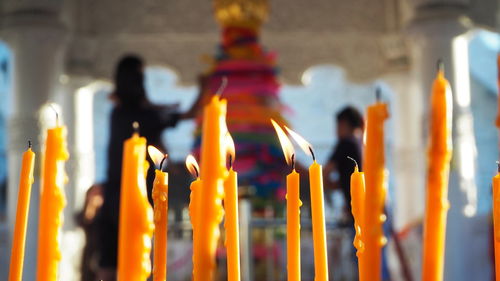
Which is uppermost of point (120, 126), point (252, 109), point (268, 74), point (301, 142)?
point (268, 74)

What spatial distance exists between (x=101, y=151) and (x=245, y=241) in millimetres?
7233

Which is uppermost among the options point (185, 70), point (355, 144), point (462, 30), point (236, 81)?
point (185, 70)

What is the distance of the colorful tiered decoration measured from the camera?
372cm

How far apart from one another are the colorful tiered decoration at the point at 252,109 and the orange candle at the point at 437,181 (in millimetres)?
3083

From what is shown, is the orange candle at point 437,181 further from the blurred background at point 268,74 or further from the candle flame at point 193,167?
the blurred background at point 268,74

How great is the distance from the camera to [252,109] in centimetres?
375

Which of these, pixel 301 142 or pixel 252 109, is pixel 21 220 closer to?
pixel 301 142

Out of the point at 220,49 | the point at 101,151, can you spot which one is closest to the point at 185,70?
the point at 220,49

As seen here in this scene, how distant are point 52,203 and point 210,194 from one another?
0.41 ft

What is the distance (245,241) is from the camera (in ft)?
11.1

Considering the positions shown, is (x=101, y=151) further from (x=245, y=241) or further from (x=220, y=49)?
(x=245, y=241)

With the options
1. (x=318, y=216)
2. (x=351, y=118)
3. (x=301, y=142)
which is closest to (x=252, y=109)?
(x=351, y=118)

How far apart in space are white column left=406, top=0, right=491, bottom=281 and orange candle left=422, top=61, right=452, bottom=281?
13.0 ft

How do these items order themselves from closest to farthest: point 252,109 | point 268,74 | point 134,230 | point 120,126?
1. point 134,230
2. point 120,126
3. point 252,109
4. point 268,74
